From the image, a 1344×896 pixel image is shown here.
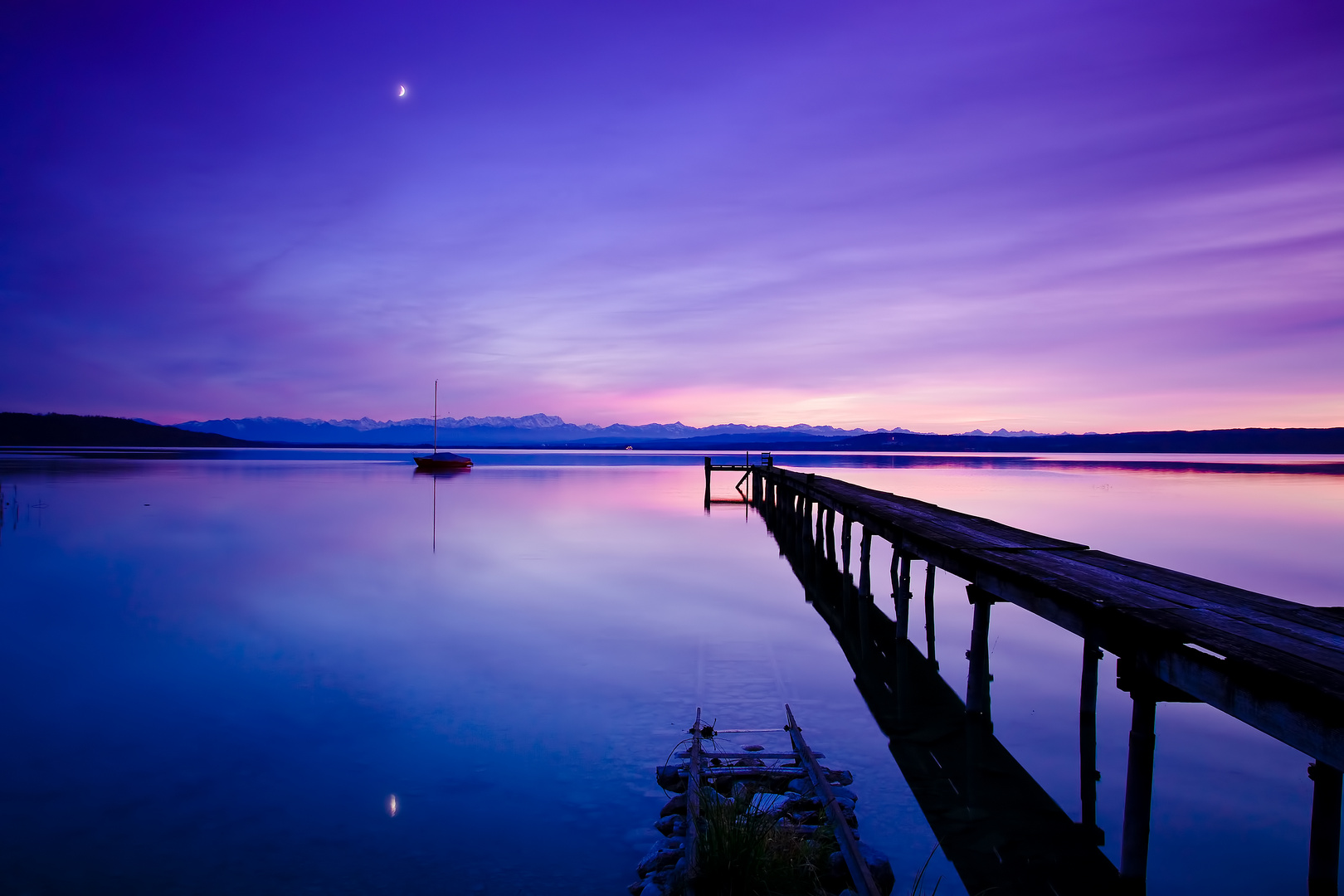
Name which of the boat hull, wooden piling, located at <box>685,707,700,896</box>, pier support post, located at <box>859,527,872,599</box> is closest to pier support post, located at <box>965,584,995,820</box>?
wooden piling, located at <box>685,707,700,896</box>

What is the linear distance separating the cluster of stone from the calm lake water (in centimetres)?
23

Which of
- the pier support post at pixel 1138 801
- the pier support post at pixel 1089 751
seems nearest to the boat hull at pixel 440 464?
the pier support post at pixel 1089 751

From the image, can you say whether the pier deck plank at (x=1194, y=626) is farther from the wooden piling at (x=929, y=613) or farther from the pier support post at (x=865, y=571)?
the wooden piling at (x=929, y=613)

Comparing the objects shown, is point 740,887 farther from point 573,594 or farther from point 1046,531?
point 1046,531

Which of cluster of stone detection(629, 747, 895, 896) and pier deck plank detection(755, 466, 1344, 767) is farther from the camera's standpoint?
cluster of stone detection(629, 747, 895, 896)

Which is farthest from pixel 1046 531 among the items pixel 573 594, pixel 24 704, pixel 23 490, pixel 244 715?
pixel 23 490

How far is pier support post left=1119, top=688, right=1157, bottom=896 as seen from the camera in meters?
5.74

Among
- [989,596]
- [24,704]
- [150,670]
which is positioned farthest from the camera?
[150,670]

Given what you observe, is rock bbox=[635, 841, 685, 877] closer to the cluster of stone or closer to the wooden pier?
the cluster of stone

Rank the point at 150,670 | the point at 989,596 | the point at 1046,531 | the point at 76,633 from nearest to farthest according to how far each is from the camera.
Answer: the point at 989,596, the point at 150,670, the point at 76,633, the point at 1046,531

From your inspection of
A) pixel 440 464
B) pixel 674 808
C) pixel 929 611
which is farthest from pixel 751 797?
pixel 440 464

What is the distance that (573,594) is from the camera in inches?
680

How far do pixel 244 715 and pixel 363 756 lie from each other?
2107 millimetres

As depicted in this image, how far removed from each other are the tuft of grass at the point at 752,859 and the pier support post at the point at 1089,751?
287cm
